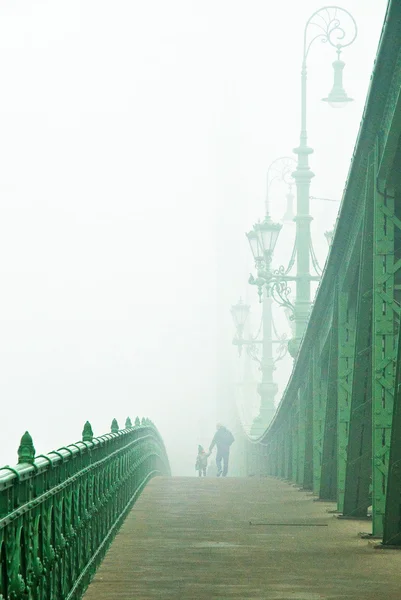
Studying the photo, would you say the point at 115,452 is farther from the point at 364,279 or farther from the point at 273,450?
the point at 273,450

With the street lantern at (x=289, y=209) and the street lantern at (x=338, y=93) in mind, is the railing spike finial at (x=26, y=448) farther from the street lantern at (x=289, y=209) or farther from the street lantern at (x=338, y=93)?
the street lantern at (x=289, y=209)

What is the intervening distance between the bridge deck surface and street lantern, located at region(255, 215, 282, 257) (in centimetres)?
1037

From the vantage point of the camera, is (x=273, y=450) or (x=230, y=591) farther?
(x=273, y=450)

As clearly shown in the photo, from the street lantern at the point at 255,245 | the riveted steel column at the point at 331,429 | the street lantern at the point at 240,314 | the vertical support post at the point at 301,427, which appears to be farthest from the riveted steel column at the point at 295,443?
the street lantern at the point at 240,314

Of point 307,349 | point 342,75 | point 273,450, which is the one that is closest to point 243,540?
point 307,349

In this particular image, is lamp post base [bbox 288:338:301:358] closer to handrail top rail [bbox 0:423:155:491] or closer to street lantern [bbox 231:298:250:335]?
handrail top rail [bbox 0:423:155:491]

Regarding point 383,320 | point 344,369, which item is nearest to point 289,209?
point 344,369

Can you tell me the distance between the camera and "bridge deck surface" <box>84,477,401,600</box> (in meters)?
9.89

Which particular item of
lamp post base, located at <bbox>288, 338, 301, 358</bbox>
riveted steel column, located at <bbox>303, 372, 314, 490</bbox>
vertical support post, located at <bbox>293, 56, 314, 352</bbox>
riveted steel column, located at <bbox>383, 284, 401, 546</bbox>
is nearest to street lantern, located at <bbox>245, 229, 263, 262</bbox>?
vertical support post, located at <bbox>293, 56, 314, 352</bbox>

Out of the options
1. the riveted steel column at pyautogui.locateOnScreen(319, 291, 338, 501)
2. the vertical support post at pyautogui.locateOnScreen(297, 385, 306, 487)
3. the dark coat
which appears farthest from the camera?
the dark coat

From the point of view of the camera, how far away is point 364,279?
14453 millimetres

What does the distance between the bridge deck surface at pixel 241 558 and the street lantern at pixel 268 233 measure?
→ 10.4m

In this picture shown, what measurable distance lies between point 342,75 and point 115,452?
13.8 meters

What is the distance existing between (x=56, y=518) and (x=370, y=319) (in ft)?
24.9
